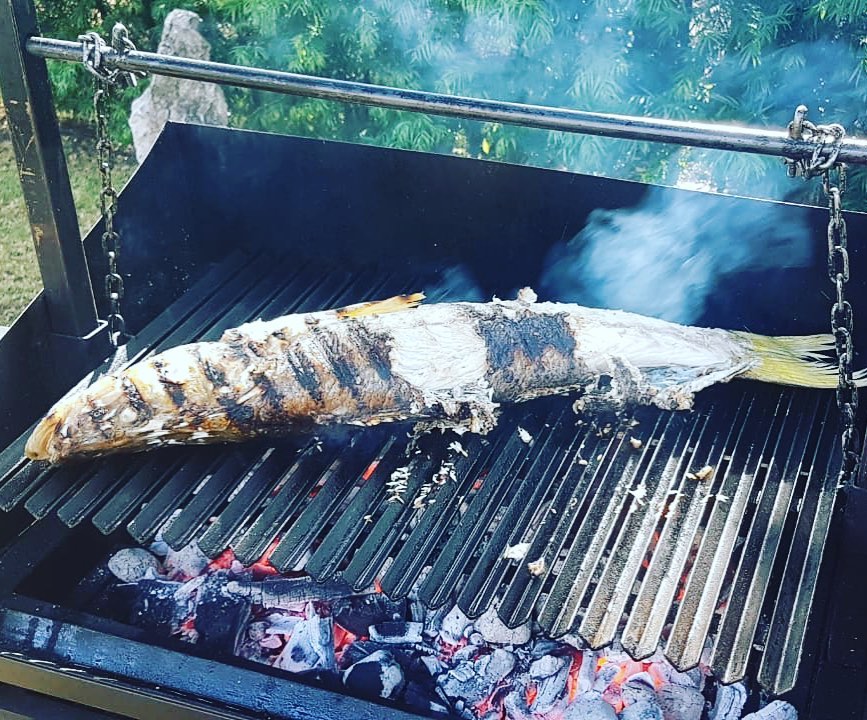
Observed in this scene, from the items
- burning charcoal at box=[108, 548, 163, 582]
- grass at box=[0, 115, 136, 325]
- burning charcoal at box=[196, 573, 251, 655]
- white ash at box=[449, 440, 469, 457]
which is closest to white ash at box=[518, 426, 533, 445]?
white ash at box=[449, 440, 469, 457]

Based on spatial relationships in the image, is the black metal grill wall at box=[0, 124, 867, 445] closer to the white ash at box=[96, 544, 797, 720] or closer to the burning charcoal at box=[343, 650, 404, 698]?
the white ash at box=[96, 544, 797, 720]

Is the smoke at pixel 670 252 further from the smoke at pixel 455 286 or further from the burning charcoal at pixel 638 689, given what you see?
the burning charcoal at pixel 638 689

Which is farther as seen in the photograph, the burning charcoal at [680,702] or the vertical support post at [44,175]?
the vertical support post at [44,175]

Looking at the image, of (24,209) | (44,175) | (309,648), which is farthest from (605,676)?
(24,209)

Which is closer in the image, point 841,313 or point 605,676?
point 841,313

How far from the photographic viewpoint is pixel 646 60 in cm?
681

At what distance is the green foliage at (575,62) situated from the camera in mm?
6270

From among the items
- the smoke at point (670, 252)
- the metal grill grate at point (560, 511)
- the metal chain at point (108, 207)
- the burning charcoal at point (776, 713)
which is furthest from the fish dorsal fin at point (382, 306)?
the burning charcoal at point (776, 713)

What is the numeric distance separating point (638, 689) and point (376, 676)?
0.82 meters

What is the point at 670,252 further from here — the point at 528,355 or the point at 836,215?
the point at 836,215

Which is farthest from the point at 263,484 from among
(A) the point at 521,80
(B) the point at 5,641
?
(A) the point at 521,80

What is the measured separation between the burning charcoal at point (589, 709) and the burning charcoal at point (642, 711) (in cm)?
4

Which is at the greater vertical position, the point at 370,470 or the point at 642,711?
the point at 370,470

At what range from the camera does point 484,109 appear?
2535 mm
